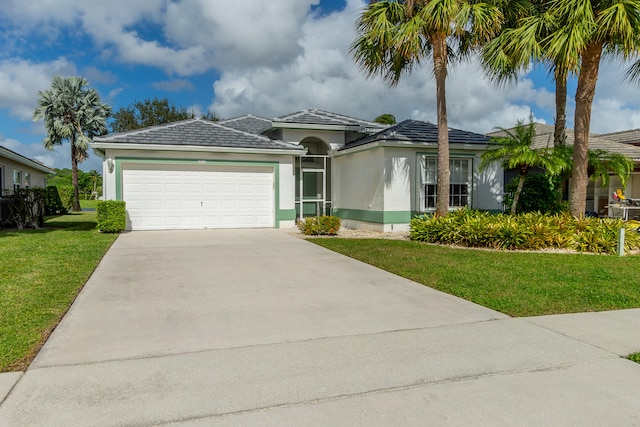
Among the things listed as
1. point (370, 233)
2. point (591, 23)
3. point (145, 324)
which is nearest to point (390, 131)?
point (370, 233)

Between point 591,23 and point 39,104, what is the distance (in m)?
28.7

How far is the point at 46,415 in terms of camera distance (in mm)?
3150

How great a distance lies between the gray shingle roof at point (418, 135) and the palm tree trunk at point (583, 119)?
4409 millimetres

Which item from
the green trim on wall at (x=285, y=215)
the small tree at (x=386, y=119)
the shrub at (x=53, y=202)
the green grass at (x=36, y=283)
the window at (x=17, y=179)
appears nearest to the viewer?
the green grass at (x=36, y=283)

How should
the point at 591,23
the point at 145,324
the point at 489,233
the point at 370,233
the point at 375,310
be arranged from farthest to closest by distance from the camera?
the point at 370,233 → the point at 489,233 → the point at 591,23 → the point at 375,310 → the point at 145,324

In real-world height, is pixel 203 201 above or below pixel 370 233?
above

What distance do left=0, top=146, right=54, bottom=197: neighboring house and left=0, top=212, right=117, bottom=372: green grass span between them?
7.56 m

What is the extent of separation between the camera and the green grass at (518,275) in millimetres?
6301

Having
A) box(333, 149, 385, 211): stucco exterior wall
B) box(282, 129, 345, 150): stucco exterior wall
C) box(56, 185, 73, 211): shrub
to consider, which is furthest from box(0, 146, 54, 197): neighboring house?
box(333, 149, 385, 211): stucco exterior wall

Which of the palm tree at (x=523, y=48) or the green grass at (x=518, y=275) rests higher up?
the palm tree at (x=523, y=48)

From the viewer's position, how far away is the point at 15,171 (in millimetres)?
22156

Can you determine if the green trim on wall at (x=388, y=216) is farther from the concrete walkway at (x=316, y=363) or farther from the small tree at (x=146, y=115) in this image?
the small tree at (x=146, y=115)

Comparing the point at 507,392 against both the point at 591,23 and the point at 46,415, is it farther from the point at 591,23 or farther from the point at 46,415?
the point at 591,23

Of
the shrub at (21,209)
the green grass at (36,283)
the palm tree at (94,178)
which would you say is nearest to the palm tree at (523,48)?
the green grass at (36,283)
